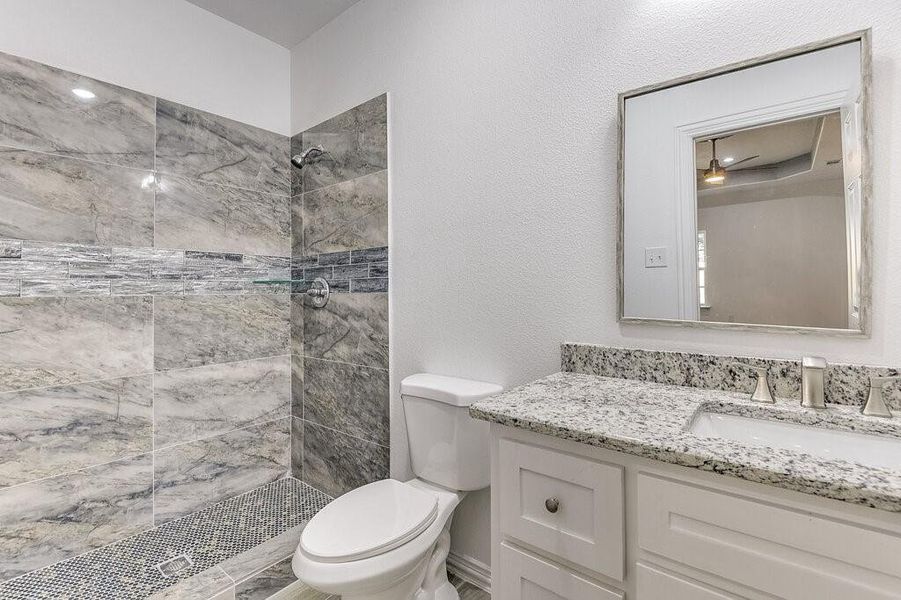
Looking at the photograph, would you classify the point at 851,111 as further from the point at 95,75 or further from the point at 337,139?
the point at 95,75

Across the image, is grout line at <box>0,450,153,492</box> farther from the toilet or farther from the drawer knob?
the drawer knob

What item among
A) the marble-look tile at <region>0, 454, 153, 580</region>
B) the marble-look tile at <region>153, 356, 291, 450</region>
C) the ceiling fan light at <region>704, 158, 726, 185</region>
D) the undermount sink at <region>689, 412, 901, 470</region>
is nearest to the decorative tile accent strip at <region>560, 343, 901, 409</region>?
the undermount sink at <region>689, 412, 901, 470</region>

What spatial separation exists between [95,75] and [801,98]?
8.19ft

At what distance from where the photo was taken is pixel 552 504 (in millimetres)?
928

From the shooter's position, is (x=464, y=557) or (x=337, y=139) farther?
(x=337, y=139)

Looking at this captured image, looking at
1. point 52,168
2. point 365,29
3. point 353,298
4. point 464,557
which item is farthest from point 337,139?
point 464,557

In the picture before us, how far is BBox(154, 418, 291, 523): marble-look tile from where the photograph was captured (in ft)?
6.46

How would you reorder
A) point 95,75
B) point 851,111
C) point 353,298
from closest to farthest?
point 851,111 → point 95,75 → point 353,298

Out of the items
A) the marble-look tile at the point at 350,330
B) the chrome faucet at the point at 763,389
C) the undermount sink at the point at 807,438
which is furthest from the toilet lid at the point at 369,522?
the chrome faucet at the point at 763,389

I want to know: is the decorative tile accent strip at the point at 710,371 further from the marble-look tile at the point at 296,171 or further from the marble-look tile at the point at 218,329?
the marble-look tile at the point at 296,171

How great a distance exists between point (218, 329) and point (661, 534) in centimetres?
209

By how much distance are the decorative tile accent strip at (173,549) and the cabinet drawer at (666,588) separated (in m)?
1.63

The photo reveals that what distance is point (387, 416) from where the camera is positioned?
199 centimetres

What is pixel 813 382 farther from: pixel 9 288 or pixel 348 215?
pixel 9 288
